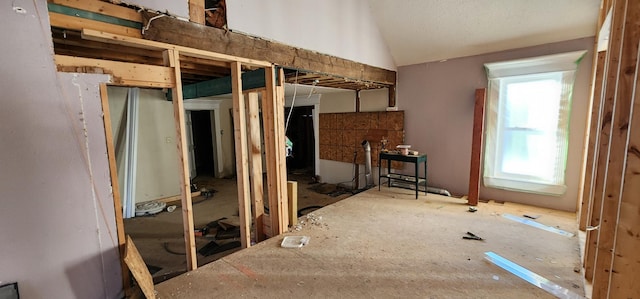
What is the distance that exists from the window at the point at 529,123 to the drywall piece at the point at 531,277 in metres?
2.08

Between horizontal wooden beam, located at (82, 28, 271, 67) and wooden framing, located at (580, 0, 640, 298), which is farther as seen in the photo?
horizontal wooden beam, located at (82, 28, 271, 67)

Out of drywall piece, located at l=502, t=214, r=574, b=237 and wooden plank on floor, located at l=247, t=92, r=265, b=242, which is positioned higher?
wooden plank on floor, located at l=247, t=92, r=265, b=242

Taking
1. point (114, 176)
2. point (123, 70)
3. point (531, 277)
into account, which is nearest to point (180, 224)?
point (114, 176)

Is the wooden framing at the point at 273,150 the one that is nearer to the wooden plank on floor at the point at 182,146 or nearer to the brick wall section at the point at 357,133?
the wooden plank on floor at the point at 182,146

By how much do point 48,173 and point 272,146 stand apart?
75.4 inches

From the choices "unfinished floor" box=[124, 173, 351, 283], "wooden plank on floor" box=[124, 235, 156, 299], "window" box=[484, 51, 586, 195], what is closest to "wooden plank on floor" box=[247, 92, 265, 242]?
"unfinished floor" box=[124, 173, 351, 283]

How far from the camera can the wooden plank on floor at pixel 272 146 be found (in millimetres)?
3070

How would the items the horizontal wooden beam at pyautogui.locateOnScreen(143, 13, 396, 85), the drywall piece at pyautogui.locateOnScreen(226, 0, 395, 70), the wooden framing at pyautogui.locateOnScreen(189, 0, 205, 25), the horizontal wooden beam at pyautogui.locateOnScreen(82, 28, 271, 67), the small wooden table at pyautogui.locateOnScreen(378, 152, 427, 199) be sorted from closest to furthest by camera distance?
the horizontal wooden beam at pyautogui.locateOnScreen(82, 28, 271, 67), the horizontal wooden beam at pyautogui.locateOnScreen(143, 13, 396, 85), the wooden framing at pyautogui.locateOnScreen(189, 0, 205, 25), the drywall piece at pyautogui.locateOnScreen(226, 0, 395, 70), the small wooden table at pyautogui.locateOnScreen(378, 152, 427, 199)

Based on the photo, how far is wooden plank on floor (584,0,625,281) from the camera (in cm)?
195

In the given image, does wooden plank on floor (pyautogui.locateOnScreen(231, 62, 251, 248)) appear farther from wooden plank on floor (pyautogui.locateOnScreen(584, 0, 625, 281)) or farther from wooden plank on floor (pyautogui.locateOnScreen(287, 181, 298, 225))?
wooden plank on floor (pyautogui.locateOnScreen(584, 0, 625, 281))

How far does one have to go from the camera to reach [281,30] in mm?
3061

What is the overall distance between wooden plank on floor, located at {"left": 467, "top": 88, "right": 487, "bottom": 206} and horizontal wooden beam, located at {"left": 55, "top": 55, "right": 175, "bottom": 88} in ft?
13.3

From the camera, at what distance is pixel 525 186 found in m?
4.14

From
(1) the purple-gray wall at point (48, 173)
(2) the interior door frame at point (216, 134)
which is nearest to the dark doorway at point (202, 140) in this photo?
(2) the interior door frame at point (216, 134)
